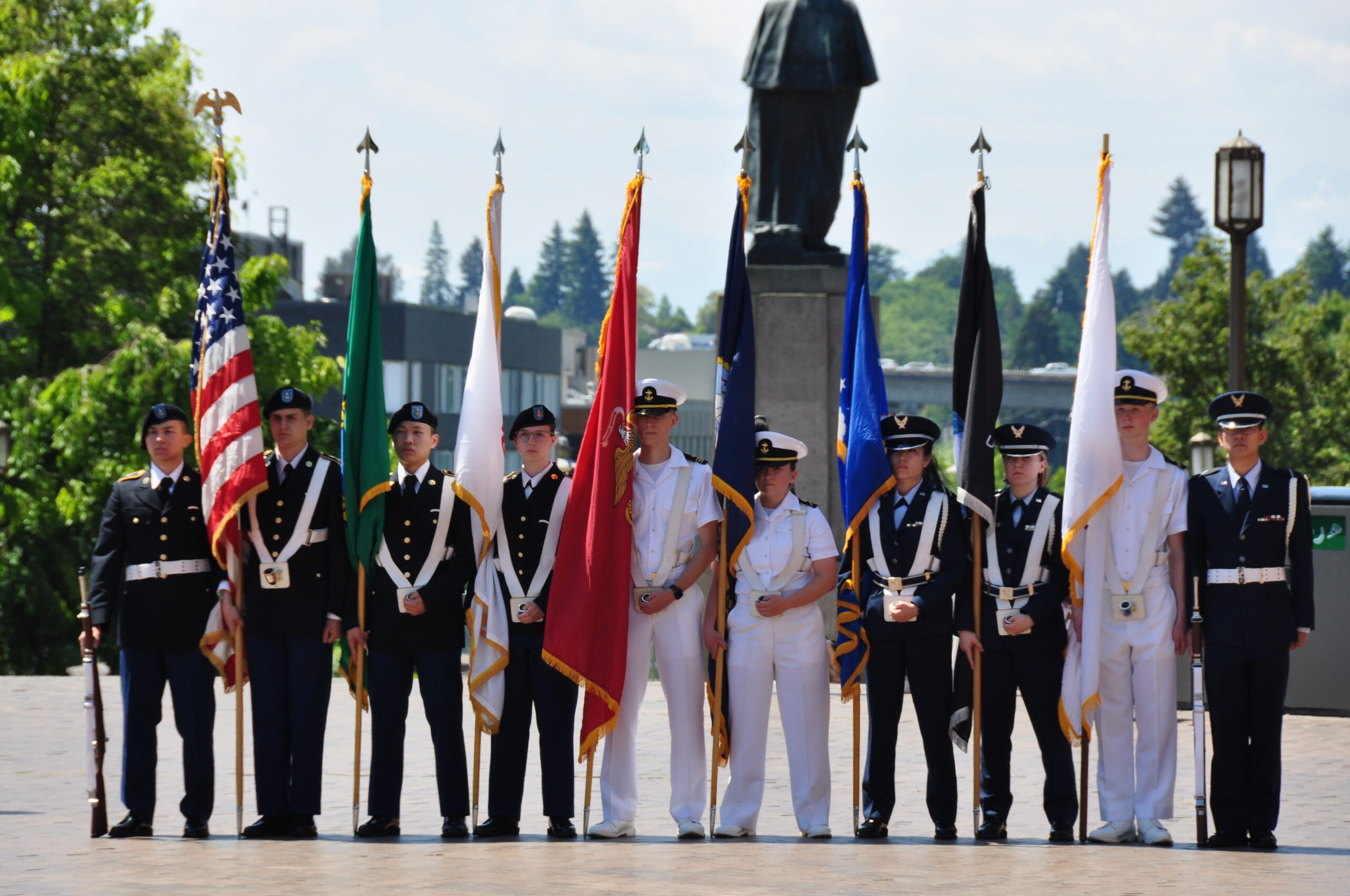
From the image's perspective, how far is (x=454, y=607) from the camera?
8109mm

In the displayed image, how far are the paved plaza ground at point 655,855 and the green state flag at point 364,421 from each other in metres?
1.17

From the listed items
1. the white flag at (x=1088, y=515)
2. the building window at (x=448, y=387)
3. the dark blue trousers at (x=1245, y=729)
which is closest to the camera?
the dark blue trousers at (x=1245, y=729)

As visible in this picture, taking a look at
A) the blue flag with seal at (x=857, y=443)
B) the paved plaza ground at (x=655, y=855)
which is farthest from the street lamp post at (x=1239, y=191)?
the blue flag with seal at (x=857, y=443)

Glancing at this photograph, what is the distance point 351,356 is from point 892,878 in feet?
11.7

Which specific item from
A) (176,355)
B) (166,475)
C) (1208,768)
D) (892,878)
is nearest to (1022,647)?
(892,878)

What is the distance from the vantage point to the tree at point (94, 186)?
77.7 ft

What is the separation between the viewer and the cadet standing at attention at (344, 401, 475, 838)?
8055 mm

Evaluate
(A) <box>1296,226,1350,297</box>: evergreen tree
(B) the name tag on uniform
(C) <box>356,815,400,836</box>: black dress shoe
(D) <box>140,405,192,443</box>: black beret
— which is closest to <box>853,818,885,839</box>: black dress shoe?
(C) <box>356,815,400,836</box>: black dress shoe

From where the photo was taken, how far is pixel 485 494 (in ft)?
26.9

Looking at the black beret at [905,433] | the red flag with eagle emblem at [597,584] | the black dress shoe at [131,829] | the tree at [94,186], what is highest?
the tree at [94,186]

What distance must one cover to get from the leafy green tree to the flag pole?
22.5 metres

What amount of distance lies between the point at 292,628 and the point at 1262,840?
420cm

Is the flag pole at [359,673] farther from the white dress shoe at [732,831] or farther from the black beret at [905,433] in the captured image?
the black beret at [905,433]

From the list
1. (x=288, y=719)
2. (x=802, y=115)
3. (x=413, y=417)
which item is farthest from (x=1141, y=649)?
(x=802, y=115)
